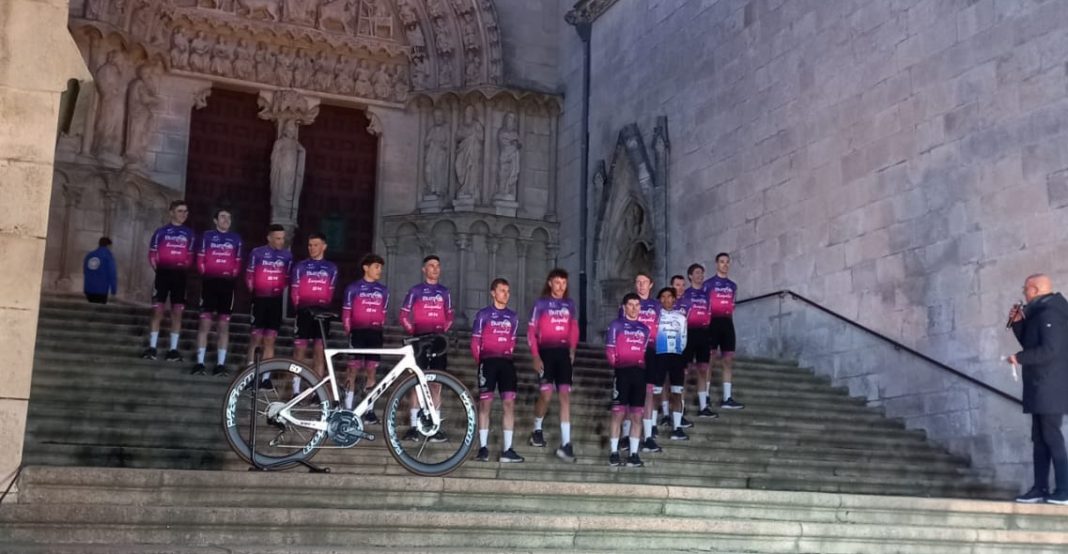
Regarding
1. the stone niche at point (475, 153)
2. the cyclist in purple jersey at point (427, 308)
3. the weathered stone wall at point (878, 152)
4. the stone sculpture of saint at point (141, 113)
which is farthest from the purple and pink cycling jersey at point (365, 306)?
the stone niche at point (475, 153)

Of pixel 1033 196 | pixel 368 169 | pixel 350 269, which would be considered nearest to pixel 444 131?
pixel 368 169

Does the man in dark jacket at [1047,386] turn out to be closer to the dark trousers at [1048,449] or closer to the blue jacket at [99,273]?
the dark trousers at [1048,449]

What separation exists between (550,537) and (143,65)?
1205 centimetres

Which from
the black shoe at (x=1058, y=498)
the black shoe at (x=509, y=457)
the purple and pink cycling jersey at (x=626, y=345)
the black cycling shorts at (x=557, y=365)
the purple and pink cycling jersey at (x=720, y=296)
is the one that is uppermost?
the purple and pink cycling jersey at (x=720, y=296)

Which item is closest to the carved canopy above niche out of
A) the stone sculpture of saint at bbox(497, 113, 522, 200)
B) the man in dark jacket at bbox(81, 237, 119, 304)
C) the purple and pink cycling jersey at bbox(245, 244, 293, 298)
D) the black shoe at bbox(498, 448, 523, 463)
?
the stone sculpture of saint at bbox(497, 113, 522, 200)

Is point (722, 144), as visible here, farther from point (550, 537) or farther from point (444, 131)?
point (550, 537)

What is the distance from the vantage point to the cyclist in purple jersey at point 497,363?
8539 millimetres

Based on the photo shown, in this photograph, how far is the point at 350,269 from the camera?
1791 cm

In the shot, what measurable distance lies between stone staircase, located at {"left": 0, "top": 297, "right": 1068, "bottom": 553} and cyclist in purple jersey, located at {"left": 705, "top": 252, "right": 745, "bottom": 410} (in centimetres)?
30

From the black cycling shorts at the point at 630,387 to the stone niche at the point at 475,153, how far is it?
29.3ft

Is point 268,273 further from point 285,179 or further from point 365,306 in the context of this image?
Answer: point 285,179

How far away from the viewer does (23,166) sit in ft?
19.1

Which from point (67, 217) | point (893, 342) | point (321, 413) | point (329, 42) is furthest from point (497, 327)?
point (329, 42)

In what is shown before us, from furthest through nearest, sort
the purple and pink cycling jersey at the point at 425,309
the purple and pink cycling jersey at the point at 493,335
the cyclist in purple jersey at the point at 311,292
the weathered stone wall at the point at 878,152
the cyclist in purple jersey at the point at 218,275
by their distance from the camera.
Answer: the weathered stone wall at the point at 878,152, the cyclist in purple jersey at the point at 218,275, the cyclist in purple jersey at the point at 311,292, the purple and pink cycling jersey at the point at 425,309, the purple and pink cycling jersey at the point at 493,335
